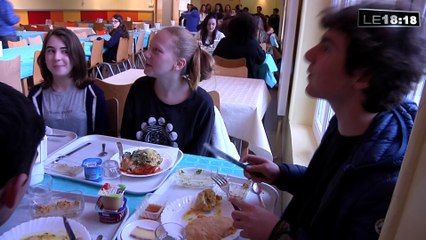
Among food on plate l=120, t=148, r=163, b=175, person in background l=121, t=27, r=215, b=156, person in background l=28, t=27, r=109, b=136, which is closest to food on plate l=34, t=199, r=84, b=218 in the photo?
food on plate l=120, t=148, r=163, b=175

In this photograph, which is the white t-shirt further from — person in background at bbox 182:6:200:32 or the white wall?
the white wall

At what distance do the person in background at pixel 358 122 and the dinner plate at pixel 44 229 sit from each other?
0.40 meters

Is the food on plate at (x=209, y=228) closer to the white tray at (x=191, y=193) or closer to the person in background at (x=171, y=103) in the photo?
the white tray at (x=191, y=193)

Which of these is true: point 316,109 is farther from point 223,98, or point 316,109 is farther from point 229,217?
point 229,217

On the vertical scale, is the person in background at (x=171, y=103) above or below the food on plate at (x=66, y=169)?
above

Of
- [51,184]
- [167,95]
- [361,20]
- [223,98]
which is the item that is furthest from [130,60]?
[361,20]

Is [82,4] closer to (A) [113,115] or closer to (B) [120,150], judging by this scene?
(A) [113,115]

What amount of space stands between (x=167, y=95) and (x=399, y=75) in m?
1.14

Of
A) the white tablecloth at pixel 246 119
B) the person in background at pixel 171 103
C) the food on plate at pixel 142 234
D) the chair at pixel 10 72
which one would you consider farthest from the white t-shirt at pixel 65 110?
the chair at pixel 10 72

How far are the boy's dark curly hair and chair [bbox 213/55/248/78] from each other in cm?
253

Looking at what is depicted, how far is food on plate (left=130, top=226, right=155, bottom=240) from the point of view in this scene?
0.88 metres

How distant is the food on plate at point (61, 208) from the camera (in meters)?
0.97

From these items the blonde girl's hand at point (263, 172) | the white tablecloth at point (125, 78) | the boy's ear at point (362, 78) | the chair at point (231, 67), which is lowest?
the blonde girl's hand at point (263, 172)

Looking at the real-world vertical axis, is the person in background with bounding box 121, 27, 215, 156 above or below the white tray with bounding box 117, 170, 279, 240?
above
